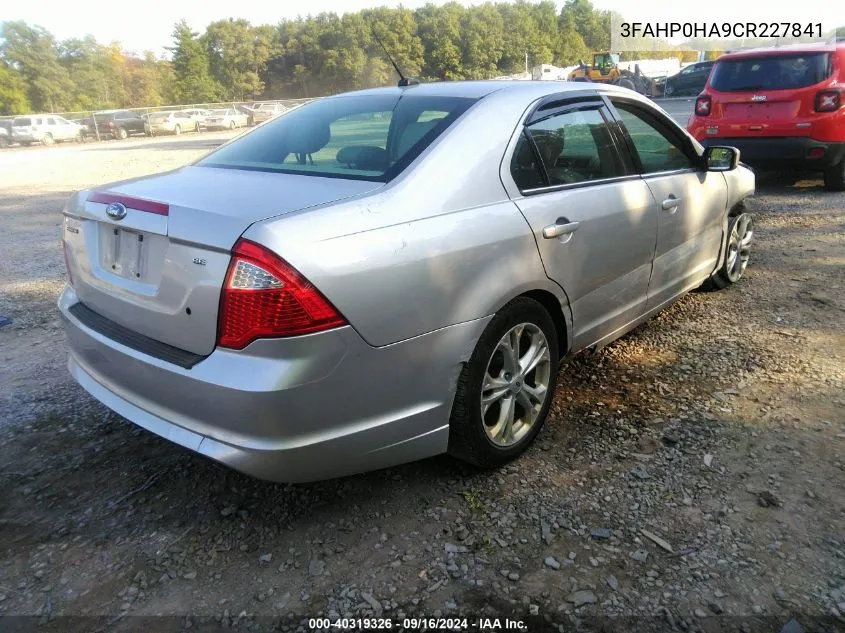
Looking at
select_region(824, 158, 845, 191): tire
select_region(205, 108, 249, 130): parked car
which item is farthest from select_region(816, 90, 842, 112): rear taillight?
select_region(205, 108, 249, 130): parked car

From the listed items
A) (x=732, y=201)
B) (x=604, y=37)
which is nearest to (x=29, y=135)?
(x=732, y=201)

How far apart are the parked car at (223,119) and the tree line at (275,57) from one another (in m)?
21.1

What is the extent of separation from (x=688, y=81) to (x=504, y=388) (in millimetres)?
30282

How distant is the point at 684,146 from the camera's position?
411cm

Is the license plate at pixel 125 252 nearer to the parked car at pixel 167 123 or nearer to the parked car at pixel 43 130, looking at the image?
the parked car at pixel 167 123

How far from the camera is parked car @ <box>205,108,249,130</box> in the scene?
120 feet

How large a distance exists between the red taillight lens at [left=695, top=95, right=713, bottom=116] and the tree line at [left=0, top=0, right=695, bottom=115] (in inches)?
1998

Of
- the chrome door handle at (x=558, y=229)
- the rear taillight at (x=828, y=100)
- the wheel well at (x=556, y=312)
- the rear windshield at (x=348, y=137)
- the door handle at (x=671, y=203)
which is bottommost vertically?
the wheel well at (x=556, y=312)

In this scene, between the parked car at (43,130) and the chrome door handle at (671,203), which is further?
the parked car at (43,130)

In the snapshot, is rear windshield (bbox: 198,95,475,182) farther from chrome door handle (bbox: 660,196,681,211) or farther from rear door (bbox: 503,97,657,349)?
chrome door handle (bbox: 660,196,681,211)

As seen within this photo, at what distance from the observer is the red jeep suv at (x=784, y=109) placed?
7.80 m

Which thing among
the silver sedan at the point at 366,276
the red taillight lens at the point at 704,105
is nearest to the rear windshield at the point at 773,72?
the red taillight lens at the point at 704,105

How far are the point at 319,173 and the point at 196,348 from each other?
2.94ft

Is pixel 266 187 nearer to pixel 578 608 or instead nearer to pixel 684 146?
pixel 578 608
